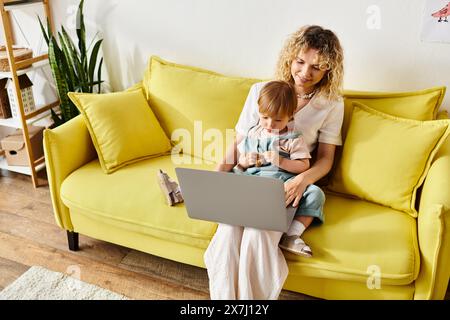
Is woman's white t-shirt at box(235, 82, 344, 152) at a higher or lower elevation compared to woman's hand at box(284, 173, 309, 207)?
higher

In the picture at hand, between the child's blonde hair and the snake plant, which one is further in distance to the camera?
the snake plant

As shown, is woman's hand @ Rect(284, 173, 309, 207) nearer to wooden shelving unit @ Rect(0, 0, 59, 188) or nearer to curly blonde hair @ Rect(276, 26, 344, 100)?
curly blonde hair @ Rect(276, 26, 344, 100)

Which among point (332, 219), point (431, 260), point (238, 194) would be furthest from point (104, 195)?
point (431, 260)

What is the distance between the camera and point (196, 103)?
7.28 ft

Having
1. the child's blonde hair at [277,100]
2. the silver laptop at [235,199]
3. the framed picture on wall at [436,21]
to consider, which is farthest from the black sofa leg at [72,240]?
the framed picture on wall at [436,21]

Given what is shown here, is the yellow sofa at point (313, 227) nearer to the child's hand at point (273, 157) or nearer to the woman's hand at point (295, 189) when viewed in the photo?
the woman's hand at point (295, 189)

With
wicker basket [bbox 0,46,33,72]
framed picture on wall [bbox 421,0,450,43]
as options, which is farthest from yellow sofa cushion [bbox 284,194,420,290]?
wicker basket [bbox 0,46,33,72]

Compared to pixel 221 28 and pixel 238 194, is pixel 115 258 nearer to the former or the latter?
pixel 238 194

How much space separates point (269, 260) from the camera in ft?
5.39

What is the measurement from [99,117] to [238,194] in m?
0.93

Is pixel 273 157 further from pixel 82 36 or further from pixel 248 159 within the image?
pixel 82 36

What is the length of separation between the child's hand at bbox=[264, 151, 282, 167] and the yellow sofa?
0.28 meters

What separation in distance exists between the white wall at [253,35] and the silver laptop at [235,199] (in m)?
0.96

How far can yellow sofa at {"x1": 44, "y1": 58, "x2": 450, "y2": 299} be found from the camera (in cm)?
157
